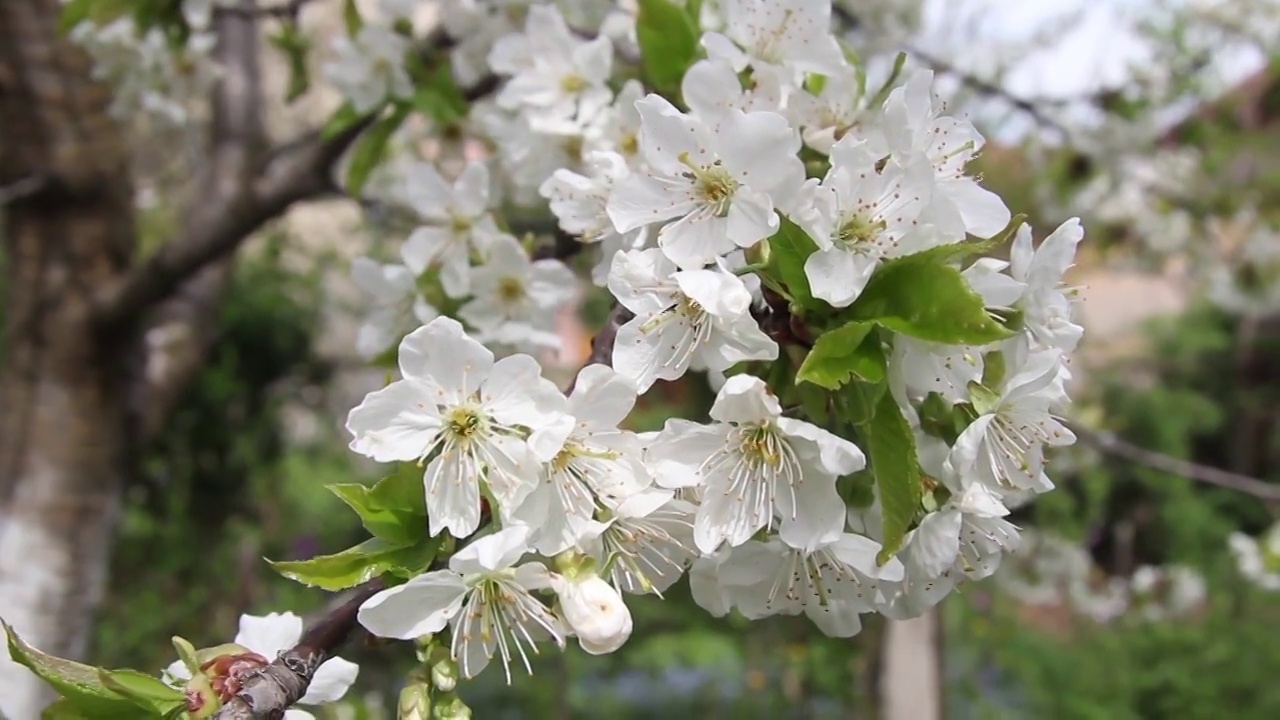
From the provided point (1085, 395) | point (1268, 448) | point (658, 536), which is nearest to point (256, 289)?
point (658, 536)

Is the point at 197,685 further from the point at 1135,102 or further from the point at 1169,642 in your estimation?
the point at 1169,642

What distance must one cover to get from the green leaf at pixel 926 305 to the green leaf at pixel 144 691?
48 cm

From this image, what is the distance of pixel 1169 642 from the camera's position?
8.88 ft

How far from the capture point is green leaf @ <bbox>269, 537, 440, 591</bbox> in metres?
0.58

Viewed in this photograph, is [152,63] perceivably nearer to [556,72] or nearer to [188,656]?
[556,72]

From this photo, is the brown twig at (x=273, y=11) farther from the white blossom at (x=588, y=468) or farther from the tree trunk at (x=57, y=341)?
the white blossom at (x=588, y=468)

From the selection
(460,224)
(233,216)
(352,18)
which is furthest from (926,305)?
(233,216)

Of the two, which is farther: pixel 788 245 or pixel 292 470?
pixel 292 470

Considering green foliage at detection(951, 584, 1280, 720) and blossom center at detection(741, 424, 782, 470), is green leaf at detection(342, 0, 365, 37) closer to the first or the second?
blossom center at detection(741, 424, 782, 470)

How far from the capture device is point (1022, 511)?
448 centimetres

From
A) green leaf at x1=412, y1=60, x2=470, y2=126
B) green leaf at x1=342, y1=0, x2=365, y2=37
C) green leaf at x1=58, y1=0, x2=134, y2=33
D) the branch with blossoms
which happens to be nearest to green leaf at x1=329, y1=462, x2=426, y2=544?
the branch with blossoms

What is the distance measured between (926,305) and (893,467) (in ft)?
0.34

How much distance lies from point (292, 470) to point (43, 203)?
7.52 feet

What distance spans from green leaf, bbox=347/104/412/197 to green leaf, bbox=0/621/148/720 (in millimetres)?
814
